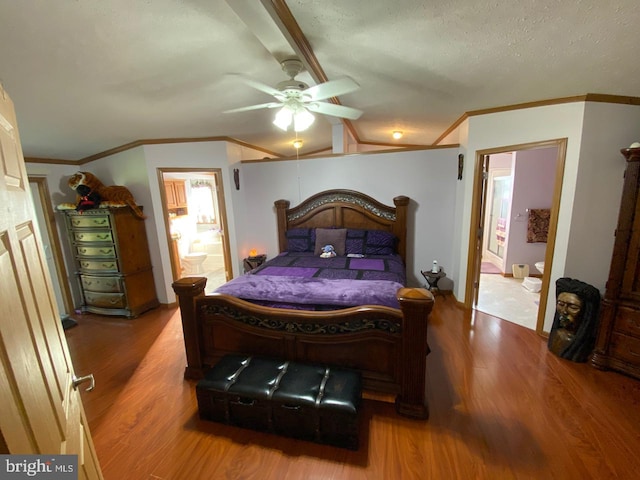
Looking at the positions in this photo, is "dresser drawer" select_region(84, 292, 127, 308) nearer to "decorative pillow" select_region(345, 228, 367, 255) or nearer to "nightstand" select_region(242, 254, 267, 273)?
"nightstand" select_region(242, 254, 267, 273)

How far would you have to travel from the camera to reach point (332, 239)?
3.57 meters

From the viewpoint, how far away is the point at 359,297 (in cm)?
199

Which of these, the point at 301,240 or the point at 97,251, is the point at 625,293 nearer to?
the point at 301,240

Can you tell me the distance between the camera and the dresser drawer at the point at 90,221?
3.26 meters

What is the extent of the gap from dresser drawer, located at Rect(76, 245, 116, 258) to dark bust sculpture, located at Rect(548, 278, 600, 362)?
4770mm

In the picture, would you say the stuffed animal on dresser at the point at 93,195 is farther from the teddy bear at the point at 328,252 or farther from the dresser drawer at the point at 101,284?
the teddy bear at the point at 328,252

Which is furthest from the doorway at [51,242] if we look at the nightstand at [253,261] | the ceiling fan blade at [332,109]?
the ceiling fan blade at [332,109]

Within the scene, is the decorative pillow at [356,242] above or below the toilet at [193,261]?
above

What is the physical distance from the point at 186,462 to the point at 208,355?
744 millimetres

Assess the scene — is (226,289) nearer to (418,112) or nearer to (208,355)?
(208,355)

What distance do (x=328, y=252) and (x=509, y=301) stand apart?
250 centimetres

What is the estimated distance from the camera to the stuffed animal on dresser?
10.8 ft

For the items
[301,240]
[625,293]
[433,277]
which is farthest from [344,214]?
[625,293]

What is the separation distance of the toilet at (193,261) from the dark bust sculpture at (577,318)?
17.0 ft
